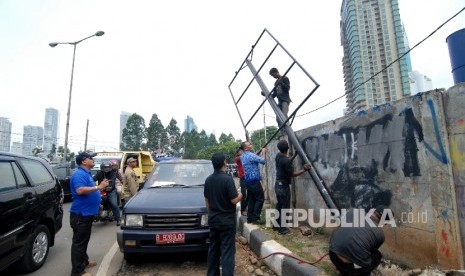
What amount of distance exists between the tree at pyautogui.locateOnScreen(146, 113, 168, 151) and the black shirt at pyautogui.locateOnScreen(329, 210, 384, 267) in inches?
2168

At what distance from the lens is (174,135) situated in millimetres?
63688

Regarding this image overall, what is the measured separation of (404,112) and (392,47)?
14.3 ft

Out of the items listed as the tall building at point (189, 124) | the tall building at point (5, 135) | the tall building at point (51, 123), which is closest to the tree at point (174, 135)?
the tall building at point (51, 123)

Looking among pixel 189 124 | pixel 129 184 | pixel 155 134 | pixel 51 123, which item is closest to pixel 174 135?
pixel 155 134

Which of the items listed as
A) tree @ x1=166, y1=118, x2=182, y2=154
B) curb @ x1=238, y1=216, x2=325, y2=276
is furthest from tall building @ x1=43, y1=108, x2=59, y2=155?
curb @ x1=238, y1=216, x2=325, y2=276

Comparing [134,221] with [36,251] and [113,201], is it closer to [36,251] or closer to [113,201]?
[36,251]

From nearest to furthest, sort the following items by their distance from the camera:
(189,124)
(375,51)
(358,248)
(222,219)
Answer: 1. (358,248)
2. (222,219)
3. (375,51)
4. (189,124)

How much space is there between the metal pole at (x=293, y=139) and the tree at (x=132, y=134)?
165 feet

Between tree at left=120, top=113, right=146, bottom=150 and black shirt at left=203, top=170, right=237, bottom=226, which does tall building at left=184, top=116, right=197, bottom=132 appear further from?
black shirt at left=203, top=170, right=237, bottom=226

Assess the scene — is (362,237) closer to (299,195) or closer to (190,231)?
(190,231)

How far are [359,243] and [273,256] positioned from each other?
1479 mm

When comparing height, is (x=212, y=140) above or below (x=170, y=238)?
above

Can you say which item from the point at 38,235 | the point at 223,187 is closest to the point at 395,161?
the point at 223,187

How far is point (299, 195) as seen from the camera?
6559mm
